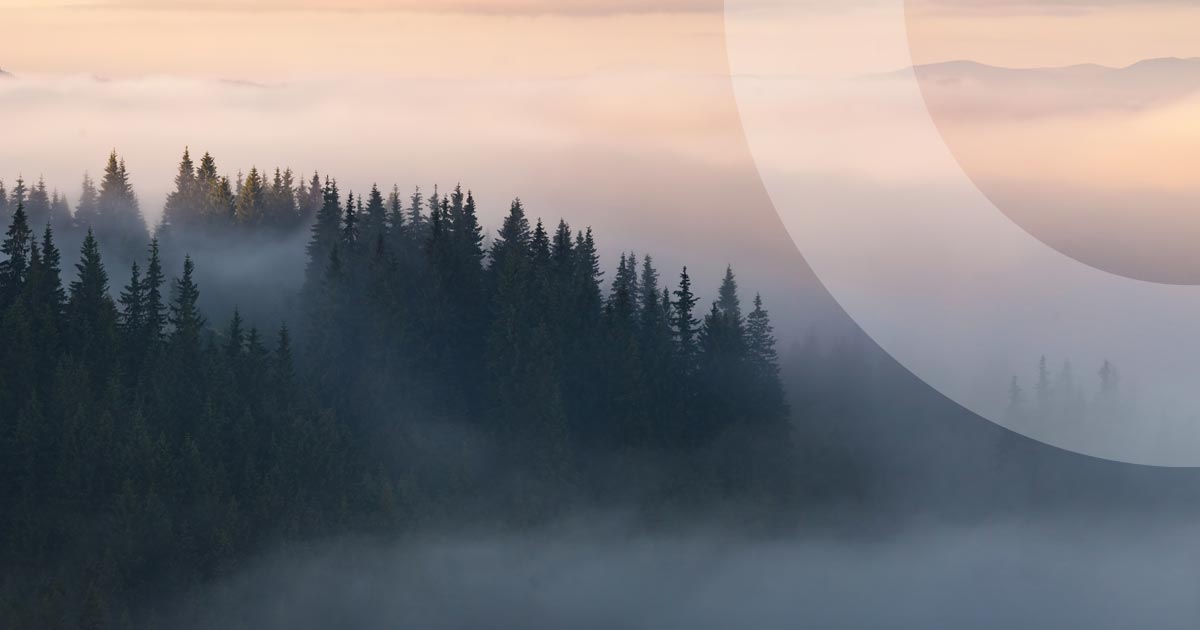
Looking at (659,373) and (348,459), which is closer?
(348,459)

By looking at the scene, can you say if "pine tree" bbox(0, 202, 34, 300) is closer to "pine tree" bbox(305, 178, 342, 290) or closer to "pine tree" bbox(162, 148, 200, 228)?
"pine tree" bbox(305, 178, 342, 290)

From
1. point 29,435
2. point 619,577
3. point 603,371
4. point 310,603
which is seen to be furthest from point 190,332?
point 619,577

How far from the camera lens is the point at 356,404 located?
14638 cm

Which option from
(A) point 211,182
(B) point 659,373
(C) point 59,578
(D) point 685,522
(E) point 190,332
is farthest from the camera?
(A) point 211,182

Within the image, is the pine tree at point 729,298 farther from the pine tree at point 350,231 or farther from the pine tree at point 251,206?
the pine tree at point 251,206

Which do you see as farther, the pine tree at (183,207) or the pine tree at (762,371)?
the pine tree at (183,207)

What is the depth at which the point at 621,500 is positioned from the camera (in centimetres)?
16388

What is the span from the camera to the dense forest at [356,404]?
127 meters

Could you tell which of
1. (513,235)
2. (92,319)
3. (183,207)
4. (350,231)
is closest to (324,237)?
(350,231)

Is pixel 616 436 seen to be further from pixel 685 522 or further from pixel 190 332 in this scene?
pixel 190 332

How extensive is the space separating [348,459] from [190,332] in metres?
17.6

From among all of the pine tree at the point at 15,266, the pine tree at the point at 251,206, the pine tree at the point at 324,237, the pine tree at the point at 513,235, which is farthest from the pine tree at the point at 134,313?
the pine tree at the point at 251,206

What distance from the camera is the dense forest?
5007 inches

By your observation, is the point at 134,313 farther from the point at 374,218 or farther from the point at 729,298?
the point at 729,298
